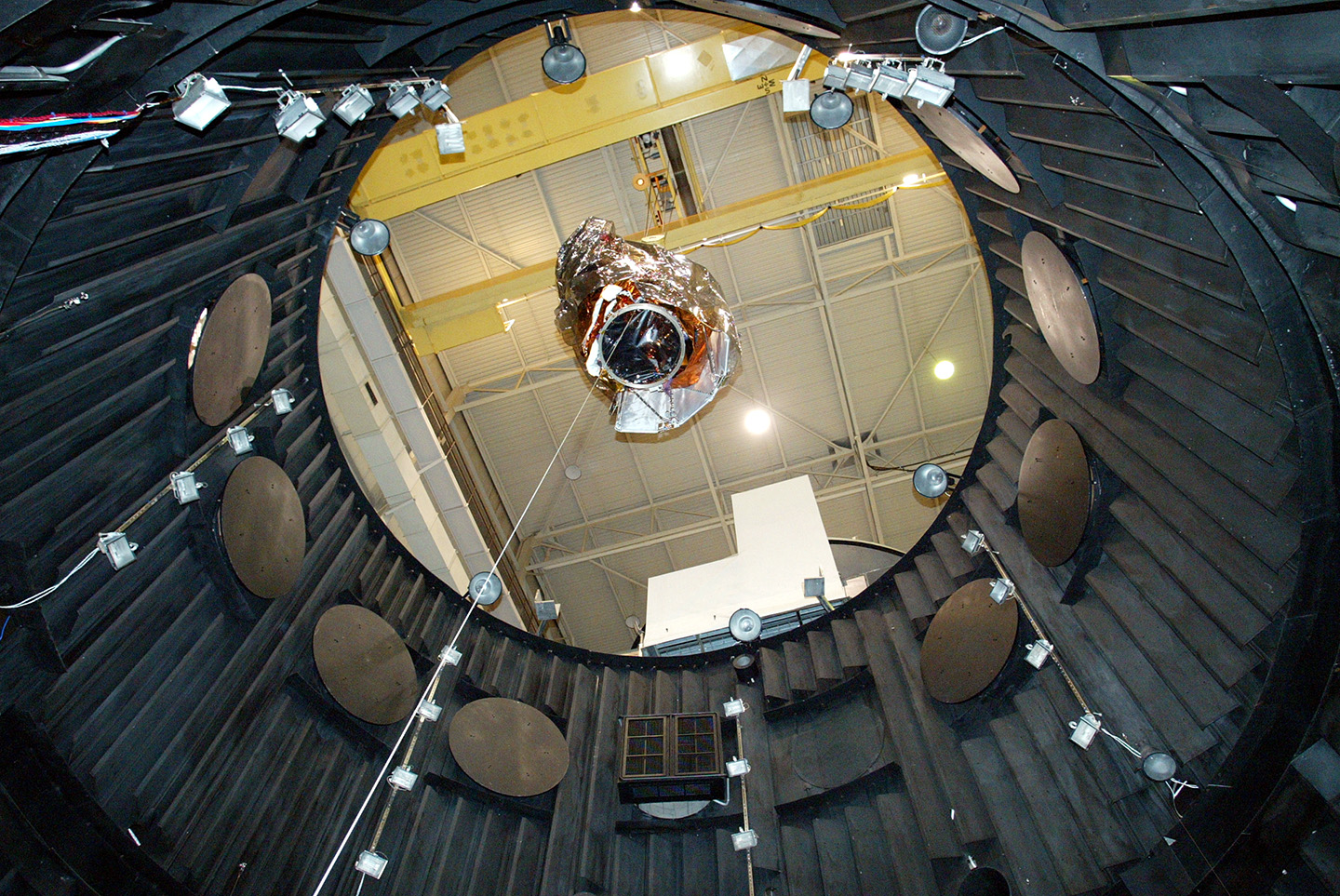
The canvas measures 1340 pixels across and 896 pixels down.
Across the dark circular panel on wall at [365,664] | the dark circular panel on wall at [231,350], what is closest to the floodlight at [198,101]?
the dark circular panel on wall at [231,350]

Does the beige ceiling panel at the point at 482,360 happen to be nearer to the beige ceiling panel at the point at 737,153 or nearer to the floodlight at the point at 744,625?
the beige ceiling panel at the point at 737,153

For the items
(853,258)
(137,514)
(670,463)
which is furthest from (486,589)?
(853,258)

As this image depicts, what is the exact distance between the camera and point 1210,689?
201 inches

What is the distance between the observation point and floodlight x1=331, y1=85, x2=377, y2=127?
5469 millimetres

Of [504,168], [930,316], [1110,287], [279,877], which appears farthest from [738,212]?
[279,877]

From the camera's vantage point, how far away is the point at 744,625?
332 inches

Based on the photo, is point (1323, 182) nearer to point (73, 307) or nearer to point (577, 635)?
point (73, 307)

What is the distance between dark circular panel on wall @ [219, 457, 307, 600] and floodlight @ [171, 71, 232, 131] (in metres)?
2.99

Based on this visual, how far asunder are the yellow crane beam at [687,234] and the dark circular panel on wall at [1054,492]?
262 inches

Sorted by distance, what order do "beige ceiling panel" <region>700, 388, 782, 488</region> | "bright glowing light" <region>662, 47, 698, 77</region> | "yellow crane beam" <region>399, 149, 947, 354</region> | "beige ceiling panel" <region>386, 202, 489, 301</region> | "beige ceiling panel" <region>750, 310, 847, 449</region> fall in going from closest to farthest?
"bright glowing light" <region>662, 47, 698, 77</region> < "yellow crane beam" <region>399, 149, 947, 354</region> < "beige ceiling panel" <region>386, 202, 489, 301</region> < "beige ceiling panel" <region>750, 310, 847, 449</region> < "beige ceiling panel" <region>700, 388, 782, 488</region>

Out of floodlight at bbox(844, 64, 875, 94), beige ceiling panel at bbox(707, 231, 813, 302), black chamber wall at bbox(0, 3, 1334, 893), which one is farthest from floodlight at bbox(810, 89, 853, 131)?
beige ceiling panel at bbox(707, 231, 813, 302)

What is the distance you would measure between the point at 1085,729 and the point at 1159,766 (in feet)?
1.94

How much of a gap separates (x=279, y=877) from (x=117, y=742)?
159cm

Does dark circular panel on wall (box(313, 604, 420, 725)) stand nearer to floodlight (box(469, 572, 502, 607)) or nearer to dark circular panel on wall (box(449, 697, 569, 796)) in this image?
dark circular panel on wall (box(449, 697, 569, 796))
